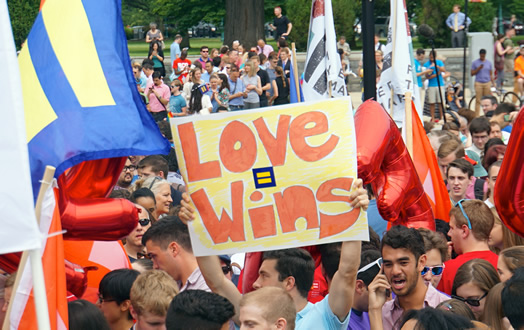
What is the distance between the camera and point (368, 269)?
5.14m

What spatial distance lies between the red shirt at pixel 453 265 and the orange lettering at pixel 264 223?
1.66 meters

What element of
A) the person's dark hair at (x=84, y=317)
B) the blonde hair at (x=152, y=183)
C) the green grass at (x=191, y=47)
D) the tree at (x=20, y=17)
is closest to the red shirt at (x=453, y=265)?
the person's dark hair at (x=84, y=317)

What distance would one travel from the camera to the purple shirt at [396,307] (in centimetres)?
505

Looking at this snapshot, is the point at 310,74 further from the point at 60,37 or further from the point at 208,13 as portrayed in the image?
the point at 208,13

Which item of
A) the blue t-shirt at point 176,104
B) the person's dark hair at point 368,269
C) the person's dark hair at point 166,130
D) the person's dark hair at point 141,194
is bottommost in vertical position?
the blue t-shirt at point 176,104

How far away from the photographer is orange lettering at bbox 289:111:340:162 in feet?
14.8

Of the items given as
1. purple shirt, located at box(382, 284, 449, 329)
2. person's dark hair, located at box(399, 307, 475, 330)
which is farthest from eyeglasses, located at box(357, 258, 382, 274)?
person's dark hair, located at box(399, 307, 475, 330)

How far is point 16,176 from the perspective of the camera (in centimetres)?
334

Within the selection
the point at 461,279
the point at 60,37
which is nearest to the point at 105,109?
the point at 60,37

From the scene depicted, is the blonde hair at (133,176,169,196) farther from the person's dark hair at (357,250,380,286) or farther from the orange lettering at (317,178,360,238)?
the orange lettering at (317,178,360,238)

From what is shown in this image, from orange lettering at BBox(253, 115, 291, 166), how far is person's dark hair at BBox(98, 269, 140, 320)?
3.72ft

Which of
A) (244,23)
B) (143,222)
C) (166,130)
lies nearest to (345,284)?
(143,222)

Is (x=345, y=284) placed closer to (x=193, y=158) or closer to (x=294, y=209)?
(x=294, y=209)

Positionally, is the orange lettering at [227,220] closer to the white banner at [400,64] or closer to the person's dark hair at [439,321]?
the person's dark hair at [439,321]
